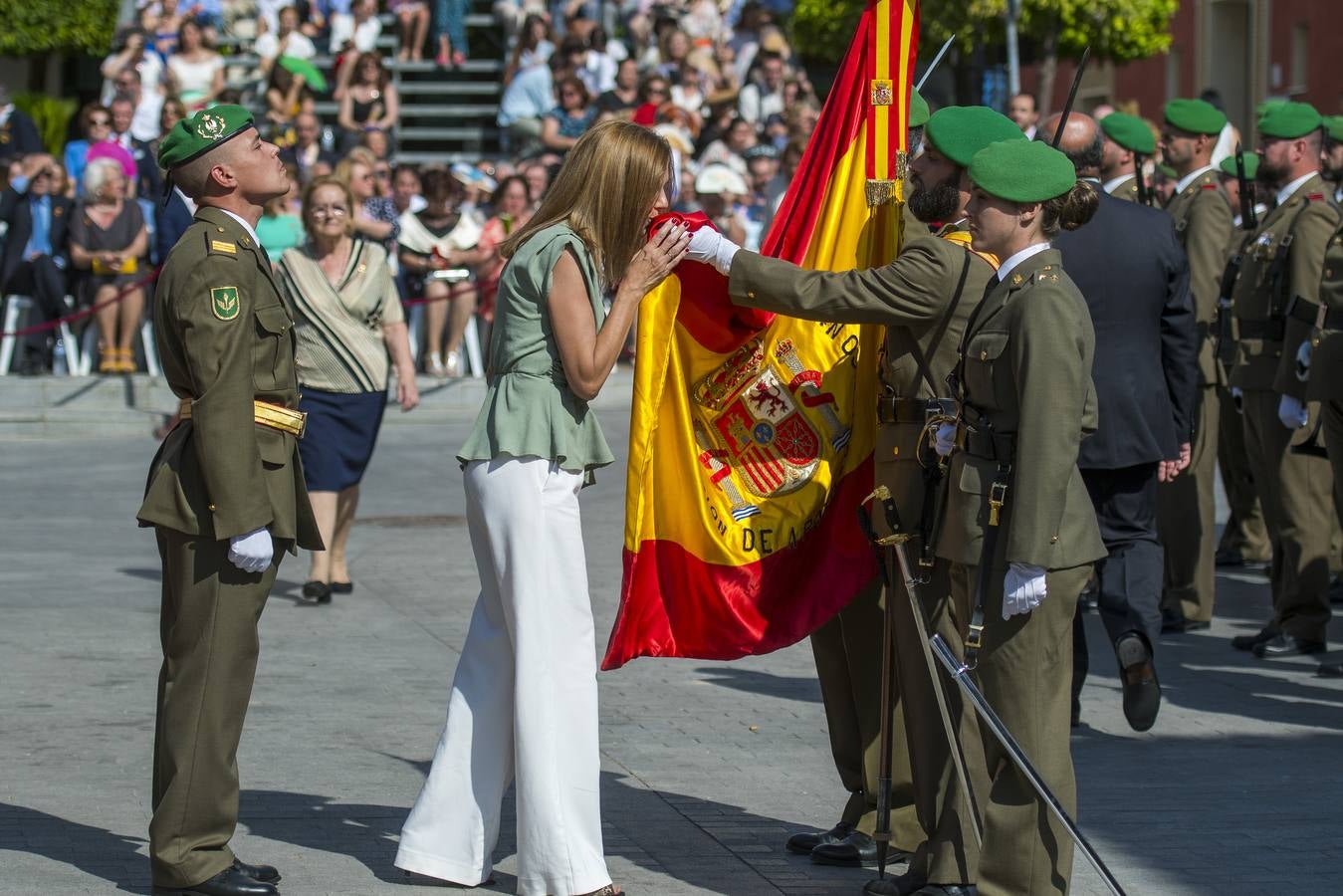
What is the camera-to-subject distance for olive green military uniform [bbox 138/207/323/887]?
16.9 ft

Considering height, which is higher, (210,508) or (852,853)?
(210,508)

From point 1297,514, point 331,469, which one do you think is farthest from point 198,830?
point 1297,514

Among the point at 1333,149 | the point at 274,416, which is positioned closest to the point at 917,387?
the point at 274,416

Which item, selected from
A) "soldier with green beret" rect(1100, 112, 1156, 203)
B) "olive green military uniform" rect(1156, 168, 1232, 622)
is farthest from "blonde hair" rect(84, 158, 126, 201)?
"olive green military uniform" rect(1156, 168, 1232, 622)

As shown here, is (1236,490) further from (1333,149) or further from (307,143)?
(307,143)

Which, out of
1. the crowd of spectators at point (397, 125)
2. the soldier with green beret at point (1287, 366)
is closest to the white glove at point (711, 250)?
the soldier with green beret at point (1287, 366)

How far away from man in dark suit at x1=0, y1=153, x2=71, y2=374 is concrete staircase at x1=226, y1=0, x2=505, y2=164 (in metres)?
7.20

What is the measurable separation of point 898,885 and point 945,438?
1219mm

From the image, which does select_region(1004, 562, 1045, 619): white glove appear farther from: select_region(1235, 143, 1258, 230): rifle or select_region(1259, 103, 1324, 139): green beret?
select_region(1235, 143, 1258, 230): rifle

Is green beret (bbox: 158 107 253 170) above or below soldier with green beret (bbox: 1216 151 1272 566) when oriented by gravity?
above

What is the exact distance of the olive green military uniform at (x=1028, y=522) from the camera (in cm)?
490

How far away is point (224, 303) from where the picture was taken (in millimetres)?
5184

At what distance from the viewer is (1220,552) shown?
11430mm

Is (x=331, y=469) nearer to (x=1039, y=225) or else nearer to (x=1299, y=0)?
(x=1039, y=225)
